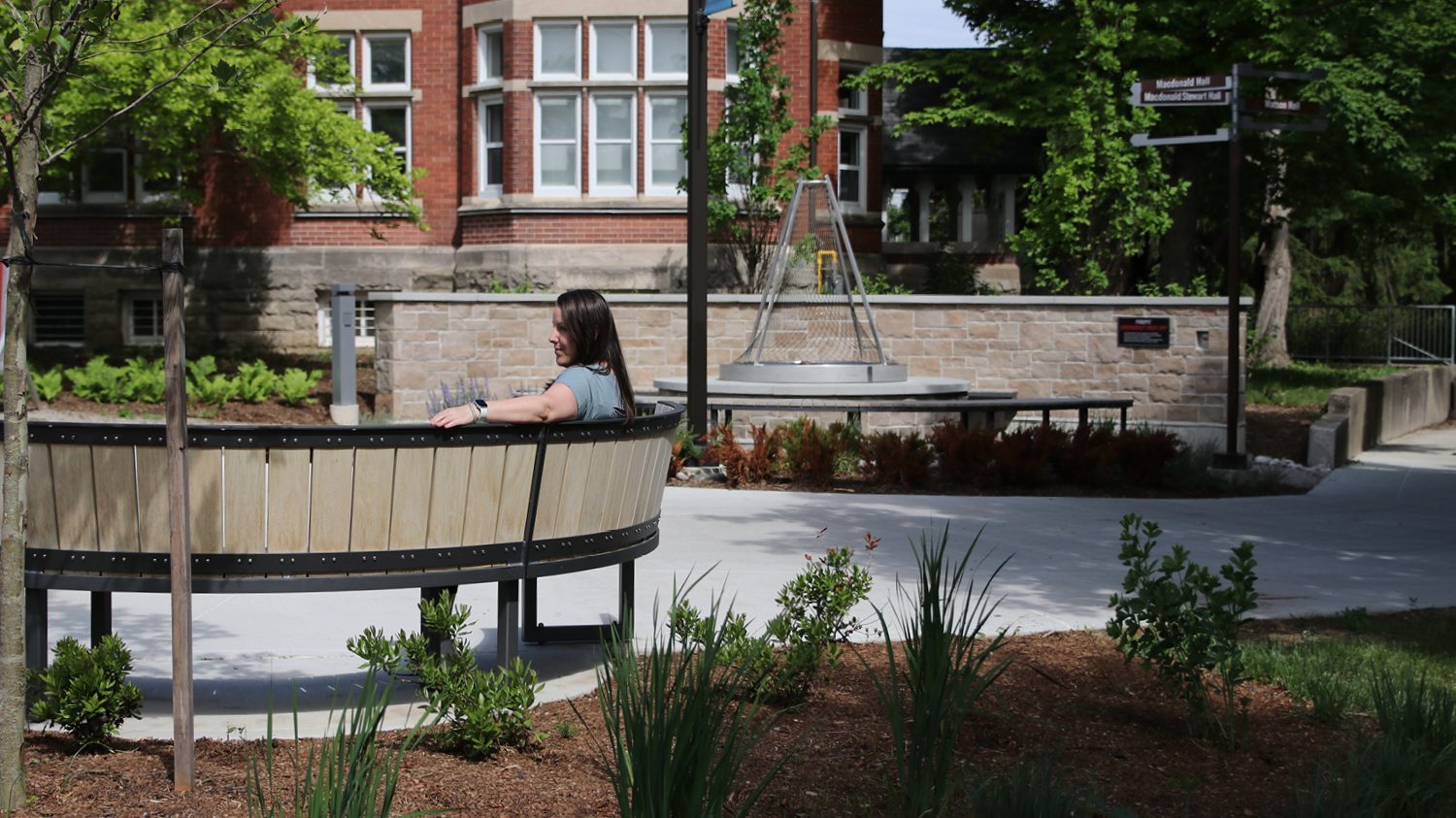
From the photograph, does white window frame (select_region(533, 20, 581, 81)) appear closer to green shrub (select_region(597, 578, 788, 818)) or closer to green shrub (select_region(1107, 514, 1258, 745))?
green shrub (select_region(1107, 514, 1258, 745))

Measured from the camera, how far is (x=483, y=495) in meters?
5.28

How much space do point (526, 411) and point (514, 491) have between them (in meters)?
0.28

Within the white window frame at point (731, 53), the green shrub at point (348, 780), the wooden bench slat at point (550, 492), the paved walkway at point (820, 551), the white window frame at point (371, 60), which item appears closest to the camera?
the green shrub at point (348, 780)

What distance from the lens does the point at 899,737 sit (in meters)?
4.13

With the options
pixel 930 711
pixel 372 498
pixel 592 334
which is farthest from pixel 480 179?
pixel 930 711

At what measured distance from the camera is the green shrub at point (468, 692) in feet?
15.3

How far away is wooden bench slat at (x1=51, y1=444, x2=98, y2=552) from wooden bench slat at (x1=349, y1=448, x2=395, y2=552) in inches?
31.4

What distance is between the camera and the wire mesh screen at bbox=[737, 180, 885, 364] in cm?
1656

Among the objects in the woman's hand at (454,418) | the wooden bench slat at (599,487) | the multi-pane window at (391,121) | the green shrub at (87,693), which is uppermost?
the multi-pane window at (391,121)

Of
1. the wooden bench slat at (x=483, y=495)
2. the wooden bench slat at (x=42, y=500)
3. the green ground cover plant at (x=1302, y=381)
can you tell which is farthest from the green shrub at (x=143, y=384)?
the wooden bench slat at (x=483, y=495)

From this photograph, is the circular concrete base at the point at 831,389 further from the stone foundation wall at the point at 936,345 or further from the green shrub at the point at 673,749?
the green shrub at the point at 673,749

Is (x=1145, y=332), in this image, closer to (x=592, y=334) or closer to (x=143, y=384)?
(x=143, y=384)

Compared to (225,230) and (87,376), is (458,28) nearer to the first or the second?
(225,230)

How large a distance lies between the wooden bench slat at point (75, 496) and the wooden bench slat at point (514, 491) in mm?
1261
